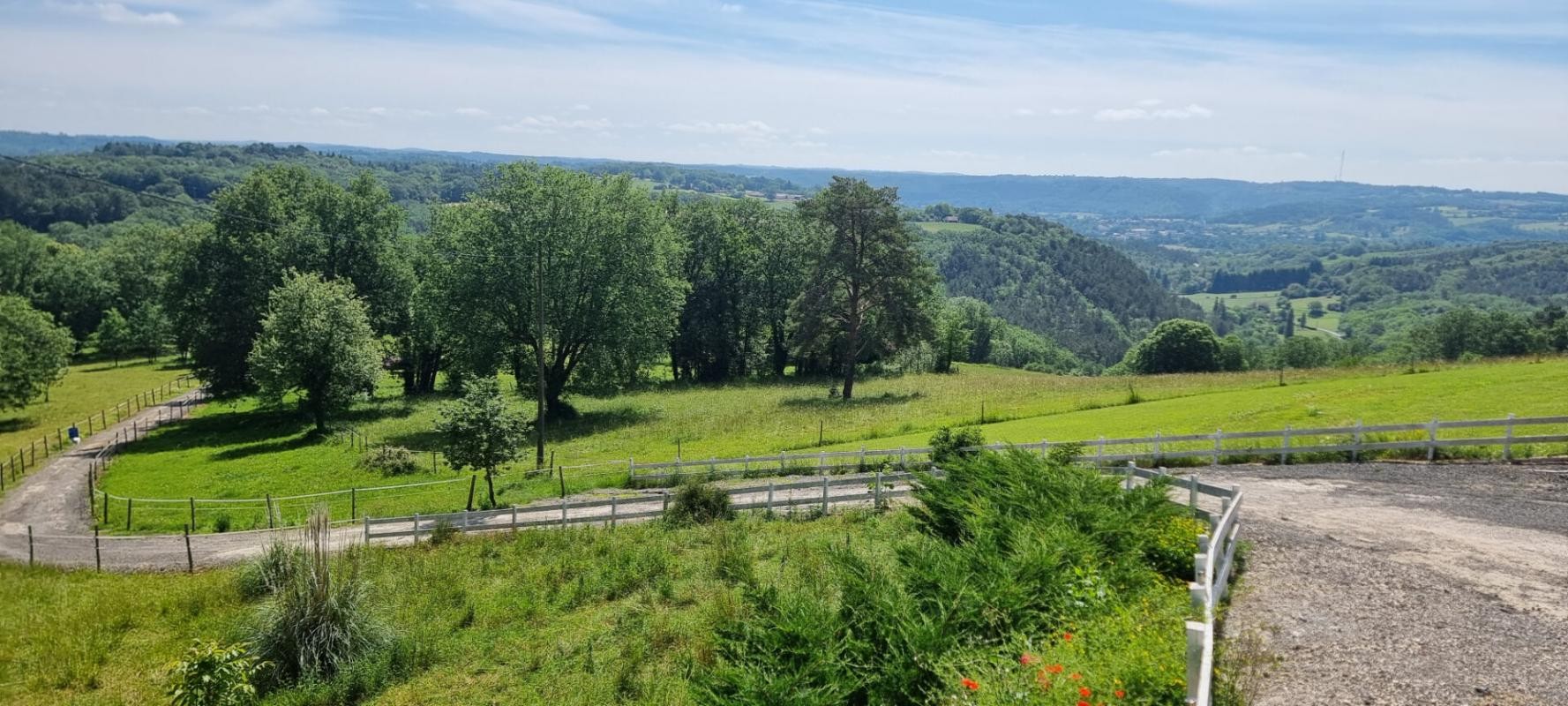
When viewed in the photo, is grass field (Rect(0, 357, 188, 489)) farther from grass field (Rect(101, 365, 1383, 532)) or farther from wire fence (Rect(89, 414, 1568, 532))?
wire fence (Rect(89, 414, 1568, 532))

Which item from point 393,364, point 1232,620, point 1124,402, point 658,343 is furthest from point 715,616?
point 393,364

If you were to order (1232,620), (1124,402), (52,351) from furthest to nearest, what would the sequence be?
(52,351)
(1124,402)
(1232,620)

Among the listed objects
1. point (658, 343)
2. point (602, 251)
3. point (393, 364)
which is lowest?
point (393, 364)

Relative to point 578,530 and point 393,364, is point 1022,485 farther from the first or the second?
point 393,364

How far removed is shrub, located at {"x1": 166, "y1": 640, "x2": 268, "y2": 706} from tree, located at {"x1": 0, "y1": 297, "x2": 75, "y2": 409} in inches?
1867

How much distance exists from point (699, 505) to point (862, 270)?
1058 inches

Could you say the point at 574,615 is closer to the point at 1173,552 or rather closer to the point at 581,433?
the point at 1173,552

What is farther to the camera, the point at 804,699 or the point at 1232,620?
the point at 1232,620

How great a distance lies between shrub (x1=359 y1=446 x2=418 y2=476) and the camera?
30.7m

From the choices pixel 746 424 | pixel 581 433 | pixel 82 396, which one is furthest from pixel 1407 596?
pixel 82 396

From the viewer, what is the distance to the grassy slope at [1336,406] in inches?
965

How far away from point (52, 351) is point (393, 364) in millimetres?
18579

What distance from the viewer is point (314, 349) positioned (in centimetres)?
3878

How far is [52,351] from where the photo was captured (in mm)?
50094
